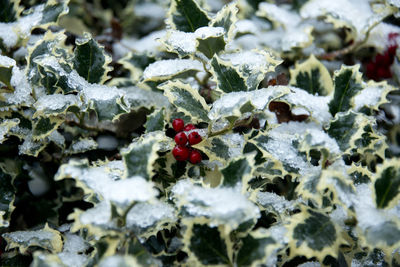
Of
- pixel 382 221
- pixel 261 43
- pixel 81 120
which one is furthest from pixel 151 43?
pixel 382 221

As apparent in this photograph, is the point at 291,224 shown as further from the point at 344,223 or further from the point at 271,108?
the point at 271,108

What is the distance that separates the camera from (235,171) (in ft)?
2.78

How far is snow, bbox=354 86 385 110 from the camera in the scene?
3.60ft

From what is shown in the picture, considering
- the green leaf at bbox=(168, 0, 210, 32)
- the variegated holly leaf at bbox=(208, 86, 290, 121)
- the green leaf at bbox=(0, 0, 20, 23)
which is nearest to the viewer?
the variegated holly leaf at bbox=(208, 86, 290, 121)

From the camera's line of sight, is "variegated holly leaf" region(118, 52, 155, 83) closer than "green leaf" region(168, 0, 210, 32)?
No

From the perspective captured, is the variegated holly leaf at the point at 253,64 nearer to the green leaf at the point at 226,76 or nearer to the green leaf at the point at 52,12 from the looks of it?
the green leaf at the point at 226,76

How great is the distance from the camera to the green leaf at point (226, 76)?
100 cm

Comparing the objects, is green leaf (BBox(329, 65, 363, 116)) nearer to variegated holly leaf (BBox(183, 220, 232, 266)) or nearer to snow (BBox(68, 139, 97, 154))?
variegated holly leaf (BBox(183, 220, 232, 266))

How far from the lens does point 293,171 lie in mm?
968

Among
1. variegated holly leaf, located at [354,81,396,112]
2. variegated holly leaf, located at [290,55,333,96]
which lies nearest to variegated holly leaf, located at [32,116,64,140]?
variegated holly leaf, located at [290,55,333,96]

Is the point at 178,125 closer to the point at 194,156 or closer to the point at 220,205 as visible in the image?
the point at 194,156

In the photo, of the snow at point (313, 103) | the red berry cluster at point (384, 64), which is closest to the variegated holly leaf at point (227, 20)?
the snow at point (313, 103)

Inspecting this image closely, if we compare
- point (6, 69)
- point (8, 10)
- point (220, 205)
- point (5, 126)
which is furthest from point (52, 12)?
point (220, 205)

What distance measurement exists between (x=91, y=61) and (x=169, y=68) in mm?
221
